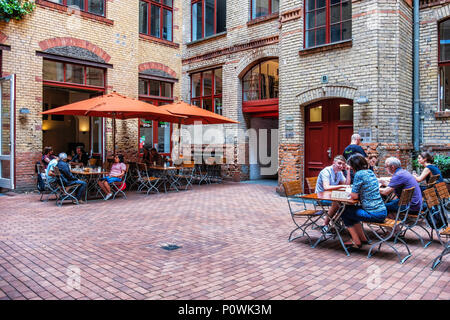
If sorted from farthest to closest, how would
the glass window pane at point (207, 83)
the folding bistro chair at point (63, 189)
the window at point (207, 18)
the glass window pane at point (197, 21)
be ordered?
the glass window pane at point (197, 21) < the glass window pane at point (207, 83) < the window at point (207, 18) < the folding bistro chair at point (63, 189)

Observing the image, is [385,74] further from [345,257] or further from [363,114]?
[345,257]

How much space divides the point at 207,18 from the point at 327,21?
269 inches

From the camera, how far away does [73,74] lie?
1247cm

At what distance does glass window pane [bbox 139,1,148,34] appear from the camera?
14719 mm

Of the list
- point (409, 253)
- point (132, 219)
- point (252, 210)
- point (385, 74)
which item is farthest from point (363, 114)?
point (132, 219)

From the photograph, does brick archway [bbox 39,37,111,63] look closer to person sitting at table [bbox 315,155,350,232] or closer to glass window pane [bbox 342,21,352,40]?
glass window pane [bbox 342,21,352,40]

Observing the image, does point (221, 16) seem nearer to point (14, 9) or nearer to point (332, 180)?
point (14, 9)

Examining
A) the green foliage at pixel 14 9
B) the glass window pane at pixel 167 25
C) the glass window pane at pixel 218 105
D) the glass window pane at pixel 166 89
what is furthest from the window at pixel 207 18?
the green foliage at pixel 14 9

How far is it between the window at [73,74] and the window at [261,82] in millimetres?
5348

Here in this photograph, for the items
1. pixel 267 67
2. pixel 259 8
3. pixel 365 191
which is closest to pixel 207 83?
pixel 267 67

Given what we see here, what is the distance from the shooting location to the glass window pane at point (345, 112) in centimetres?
1003

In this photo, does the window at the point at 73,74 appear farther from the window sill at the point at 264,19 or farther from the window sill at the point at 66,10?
the window sill at the point at 264,19

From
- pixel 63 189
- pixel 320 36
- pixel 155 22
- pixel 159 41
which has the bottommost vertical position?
pixel 63 189

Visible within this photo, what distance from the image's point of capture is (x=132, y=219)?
7477mm
